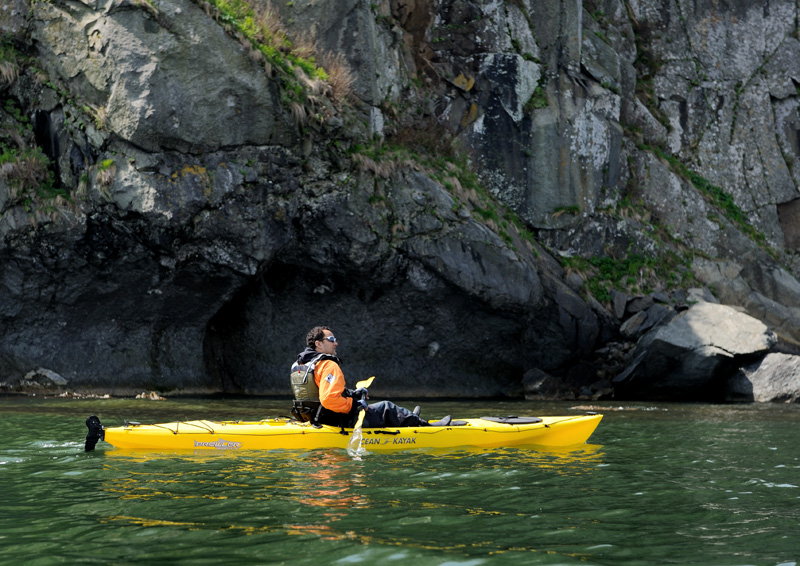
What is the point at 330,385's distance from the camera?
27.0 ft

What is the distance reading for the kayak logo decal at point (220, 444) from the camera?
817cm

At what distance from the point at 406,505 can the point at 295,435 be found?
130 inches

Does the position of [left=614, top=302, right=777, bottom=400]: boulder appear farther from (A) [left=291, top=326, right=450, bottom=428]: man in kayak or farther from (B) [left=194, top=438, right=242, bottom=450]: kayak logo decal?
(B) [left=194, top=438, right=242, bottom=450]: kayak logo decal

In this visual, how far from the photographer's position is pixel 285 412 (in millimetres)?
12180

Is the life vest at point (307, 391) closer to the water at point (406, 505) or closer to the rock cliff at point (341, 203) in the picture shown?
the water at point (406, 505)

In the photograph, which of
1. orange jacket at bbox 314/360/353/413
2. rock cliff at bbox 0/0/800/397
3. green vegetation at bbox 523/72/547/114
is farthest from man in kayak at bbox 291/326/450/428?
green vegetation at bbox 523/72/547/114

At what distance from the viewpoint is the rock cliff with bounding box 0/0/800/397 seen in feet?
47.2

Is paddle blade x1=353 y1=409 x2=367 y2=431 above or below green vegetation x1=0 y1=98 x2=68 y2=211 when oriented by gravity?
below

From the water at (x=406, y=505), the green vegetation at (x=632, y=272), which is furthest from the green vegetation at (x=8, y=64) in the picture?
the green vegetation at (x=632, y=272)

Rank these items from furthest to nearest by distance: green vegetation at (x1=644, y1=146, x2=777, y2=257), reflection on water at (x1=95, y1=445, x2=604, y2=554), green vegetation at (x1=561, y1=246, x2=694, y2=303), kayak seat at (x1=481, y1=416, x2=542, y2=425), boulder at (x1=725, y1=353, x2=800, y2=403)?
green vegetation at (x1=644, y1=146, x2=777, y2=257)
green vegetation at (x1=561, y1=246, x2=694, y2=303)
boulder at (x1=725, y1=353, x2=800, y2=403)
kayak seat at (x1=481, y1=416, x2=542, y2=425)
reflection on water at (x1=95, y1=445, x2=604, y2=554)

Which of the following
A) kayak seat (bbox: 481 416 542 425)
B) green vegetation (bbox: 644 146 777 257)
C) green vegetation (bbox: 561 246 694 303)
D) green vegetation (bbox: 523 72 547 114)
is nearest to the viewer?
kayak seat (bbox: 481 416 542 425)

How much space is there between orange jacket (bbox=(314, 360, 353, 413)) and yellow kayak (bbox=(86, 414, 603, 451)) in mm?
267

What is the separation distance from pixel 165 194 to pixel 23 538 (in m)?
10.7

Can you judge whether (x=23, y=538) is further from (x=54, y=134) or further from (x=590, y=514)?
(x=54, y=134)
